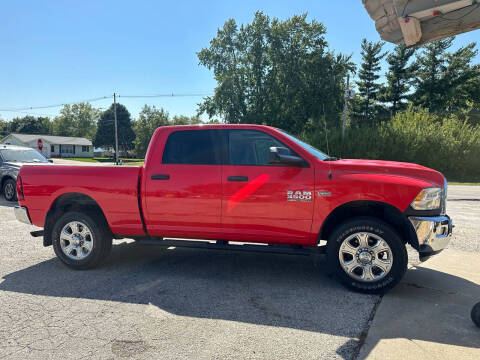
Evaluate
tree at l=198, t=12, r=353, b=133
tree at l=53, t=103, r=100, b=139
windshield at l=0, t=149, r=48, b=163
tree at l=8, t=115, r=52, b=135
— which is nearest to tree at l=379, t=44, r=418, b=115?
tree at l=198, t=12, r=353, b=133

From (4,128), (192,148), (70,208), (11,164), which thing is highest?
(4,128)

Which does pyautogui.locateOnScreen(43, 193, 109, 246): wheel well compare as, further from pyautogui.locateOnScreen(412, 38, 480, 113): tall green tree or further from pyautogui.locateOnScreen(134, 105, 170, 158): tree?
pyautogui.locateOnScreen(134, 105, 170, 158): tree

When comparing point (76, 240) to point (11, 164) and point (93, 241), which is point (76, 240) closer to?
point (93, 241)

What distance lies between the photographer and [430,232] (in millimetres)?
3736

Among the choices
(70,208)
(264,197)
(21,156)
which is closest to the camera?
(264,197)

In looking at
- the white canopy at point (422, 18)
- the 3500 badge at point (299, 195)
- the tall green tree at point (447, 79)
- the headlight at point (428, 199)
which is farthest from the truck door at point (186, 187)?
the tall green tree at point (447, 79)

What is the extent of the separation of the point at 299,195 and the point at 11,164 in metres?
10.6

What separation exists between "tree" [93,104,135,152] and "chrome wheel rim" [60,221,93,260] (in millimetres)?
→ 71329

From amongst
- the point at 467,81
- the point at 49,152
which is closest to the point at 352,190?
the point at 467,81

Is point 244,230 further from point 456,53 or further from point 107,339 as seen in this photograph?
point 456,53

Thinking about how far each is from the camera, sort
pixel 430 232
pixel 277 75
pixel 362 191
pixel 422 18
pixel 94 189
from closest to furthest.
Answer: pixel 422 18 → pixel 430 232 → pixel 362 191 → pixel 94 189 → pixel 277 75

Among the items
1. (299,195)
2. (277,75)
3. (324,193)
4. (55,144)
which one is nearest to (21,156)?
(299,195)

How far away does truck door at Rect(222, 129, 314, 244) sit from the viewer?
160 inches

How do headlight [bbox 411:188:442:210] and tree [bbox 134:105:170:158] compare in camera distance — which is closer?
headlight [bbox 411:188:442:210]
